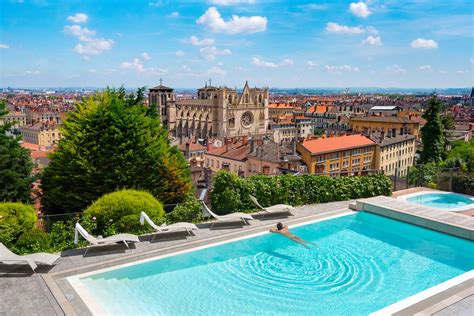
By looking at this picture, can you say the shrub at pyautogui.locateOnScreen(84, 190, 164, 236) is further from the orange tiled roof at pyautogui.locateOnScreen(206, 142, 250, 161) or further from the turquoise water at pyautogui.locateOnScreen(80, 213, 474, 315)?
the orange tiled roof at pyautogui.locateOnScreen(206, 142, 250, 161)

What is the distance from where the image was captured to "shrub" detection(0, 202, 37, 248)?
1227 centimetres

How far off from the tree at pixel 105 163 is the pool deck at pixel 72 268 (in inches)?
138

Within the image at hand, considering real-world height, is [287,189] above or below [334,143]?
above

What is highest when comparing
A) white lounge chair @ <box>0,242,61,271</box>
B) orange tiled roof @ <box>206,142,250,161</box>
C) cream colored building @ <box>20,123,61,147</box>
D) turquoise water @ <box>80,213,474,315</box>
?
white lounge chair @ <box>0,242,61,271</box>

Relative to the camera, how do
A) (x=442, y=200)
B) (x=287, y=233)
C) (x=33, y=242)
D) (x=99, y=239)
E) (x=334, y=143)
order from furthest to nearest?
(x=334, y=143)
(x=442, y=200)
(x=287, y=233)
(x=33, y=242)
(x=99, y=239)

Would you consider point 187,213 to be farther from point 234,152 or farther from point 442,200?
point 234,152

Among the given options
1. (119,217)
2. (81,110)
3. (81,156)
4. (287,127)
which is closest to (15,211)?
(119,217)

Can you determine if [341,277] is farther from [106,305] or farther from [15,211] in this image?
[15,211]

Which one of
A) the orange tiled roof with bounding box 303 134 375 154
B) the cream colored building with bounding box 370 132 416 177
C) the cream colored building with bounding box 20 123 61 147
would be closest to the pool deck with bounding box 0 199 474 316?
the orange tiled roof with bounding box 303 134 375 154

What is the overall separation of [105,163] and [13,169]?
18.3ft

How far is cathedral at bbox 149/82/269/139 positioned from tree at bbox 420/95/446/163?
49031 mm

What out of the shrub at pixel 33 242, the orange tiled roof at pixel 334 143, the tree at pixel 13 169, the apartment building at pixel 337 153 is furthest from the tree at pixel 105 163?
the orange tiled roof at pixel 334 143

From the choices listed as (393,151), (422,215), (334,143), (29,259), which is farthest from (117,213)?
(393,151)

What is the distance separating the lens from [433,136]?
4403 cm
